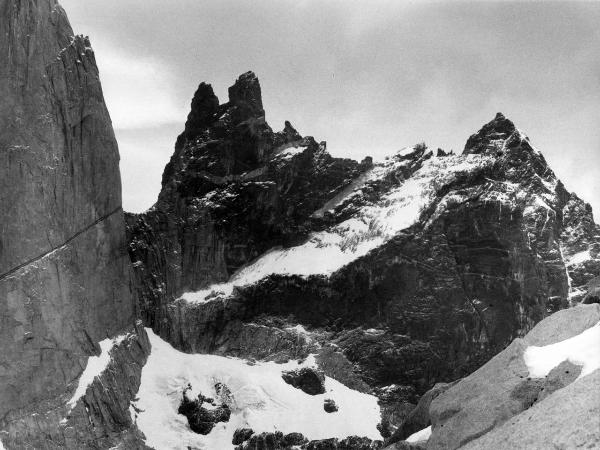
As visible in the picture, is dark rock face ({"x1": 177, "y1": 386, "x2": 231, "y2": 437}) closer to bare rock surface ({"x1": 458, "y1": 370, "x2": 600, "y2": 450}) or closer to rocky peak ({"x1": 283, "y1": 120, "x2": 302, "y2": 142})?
rocky peak ({"x1": 283, "y1": 120, "x2": 302, "y2": 142})

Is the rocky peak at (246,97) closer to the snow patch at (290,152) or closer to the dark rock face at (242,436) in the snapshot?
the snow patch at (290,152)

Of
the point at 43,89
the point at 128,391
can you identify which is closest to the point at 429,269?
the point at 128,391

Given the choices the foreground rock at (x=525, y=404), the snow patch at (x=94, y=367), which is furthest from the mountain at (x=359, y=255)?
the foreground rock at (x=525, y=404)

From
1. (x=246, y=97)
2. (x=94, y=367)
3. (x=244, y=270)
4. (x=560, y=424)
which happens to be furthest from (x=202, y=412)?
(x=560, y=424)

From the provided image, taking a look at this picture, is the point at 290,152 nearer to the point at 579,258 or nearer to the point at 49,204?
the point at 579,258

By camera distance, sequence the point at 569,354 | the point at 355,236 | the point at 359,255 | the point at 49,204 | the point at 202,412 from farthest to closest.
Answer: the point at 355,236 → the point at 359,255 → the point at 202,412 → the point at 49,204 → the point at 569,354

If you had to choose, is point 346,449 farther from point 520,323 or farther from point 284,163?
point 284,163
